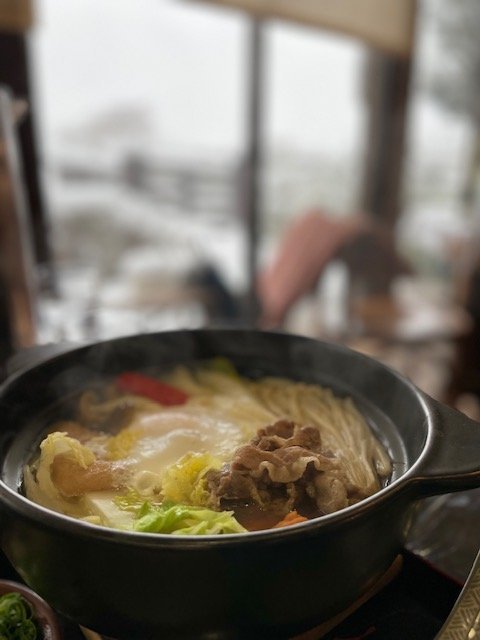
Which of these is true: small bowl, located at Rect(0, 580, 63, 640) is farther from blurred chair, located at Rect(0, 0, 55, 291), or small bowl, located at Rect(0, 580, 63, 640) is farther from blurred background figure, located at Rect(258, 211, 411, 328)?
blurred background figure, located at Rect(258, 211, 411, 328)

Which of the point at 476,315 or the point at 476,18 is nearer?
the point at 476,315

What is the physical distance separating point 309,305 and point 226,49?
6.48 ft

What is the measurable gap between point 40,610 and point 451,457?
28.7 inches

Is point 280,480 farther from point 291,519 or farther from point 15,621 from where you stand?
point 15,621

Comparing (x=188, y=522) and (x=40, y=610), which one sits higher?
(x=188, y=522)

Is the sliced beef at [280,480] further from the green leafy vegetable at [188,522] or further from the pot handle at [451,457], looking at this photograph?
the pot handle at [451,457]

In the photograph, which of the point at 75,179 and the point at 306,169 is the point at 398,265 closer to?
the point at 306,169

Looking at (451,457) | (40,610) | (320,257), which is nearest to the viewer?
(451,457)

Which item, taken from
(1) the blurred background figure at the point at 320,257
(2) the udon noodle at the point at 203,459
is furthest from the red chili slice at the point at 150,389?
(1) the blurred background figure at the point at 320,257

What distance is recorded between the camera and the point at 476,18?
5074 mm

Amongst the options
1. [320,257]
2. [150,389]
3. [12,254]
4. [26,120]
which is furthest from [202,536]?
[320,257]

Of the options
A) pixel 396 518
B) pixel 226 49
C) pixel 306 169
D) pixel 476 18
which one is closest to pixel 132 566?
pixel 396 518

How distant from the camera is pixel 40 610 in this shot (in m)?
1.08

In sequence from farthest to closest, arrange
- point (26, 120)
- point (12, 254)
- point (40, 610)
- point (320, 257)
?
1. point (320, 257)
2. point (26, 120)
3. point (12, 254)
4. point (40, 610)
